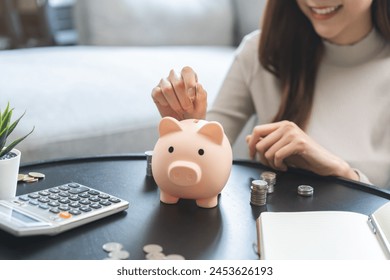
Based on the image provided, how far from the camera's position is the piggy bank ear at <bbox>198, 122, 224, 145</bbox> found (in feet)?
1.91

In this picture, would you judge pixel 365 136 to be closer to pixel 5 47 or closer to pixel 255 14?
pixel 255 14

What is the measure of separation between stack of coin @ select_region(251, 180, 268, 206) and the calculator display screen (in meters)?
0.25

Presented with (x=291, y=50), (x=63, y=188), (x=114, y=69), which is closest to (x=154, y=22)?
(x=114, y=69)

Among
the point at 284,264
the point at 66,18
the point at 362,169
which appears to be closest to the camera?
the point at 284,264

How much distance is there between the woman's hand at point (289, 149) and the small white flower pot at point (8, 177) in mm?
334

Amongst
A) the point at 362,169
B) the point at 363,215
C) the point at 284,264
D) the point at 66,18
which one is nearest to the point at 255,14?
the point at 66,18

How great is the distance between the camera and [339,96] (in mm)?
966

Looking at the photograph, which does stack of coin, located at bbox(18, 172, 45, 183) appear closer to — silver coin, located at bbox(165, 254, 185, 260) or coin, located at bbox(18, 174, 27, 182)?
coin, located at bbox(18, 174, 27, 182)

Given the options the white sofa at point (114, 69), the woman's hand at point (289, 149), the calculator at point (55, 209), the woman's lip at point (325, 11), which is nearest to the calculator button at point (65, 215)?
the calculator at point (55, 209)

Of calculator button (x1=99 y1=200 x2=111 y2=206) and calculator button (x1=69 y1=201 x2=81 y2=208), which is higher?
calculator button (x1=69 y1=201 x2=81 y2=208)

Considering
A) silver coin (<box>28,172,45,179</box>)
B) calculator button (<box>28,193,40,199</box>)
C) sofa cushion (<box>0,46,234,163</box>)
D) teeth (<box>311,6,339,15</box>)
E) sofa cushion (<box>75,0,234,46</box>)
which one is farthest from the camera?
sofa cushion (<box>75,0,234,46</box>)

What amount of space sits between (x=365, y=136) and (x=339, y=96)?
0.29 ft

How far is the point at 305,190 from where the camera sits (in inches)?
26.5

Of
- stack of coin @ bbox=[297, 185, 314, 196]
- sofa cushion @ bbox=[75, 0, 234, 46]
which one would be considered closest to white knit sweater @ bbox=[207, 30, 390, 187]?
stack of coin @ bbox=[297, 185, 314, 196]
